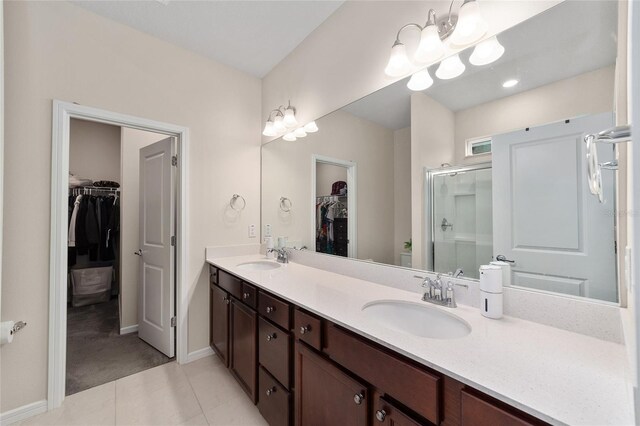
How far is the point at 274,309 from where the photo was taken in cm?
141

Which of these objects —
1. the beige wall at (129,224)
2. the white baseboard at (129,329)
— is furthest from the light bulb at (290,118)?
the white baseboard at (129,329)

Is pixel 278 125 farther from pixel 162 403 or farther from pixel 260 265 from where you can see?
pixel 162 403

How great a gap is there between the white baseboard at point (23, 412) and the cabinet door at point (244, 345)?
1.15m

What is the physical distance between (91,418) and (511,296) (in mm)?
2435

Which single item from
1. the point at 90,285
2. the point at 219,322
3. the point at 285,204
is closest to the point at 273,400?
the point at 219,322

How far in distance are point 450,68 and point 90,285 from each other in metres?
4.77

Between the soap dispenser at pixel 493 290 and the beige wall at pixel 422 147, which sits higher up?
the beige wall at pixel 422 147

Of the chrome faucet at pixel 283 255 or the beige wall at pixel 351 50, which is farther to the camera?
the chrome faucet at pixel 283 255

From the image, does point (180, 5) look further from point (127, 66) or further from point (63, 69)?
point (63, 69)

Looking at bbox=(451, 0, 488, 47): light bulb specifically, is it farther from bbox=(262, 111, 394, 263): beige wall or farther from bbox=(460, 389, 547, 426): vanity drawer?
bbox=(460, 389, 547, 426): vanity drawer

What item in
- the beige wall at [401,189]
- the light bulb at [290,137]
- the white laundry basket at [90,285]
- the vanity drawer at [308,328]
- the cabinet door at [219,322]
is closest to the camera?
the vanity drawer at [308,328]

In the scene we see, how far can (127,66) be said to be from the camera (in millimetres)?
2031

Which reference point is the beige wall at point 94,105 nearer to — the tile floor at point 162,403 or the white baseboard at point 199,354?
the white baseboard at point 199,354

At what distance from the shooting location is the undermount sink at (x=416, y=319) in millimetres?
1073
